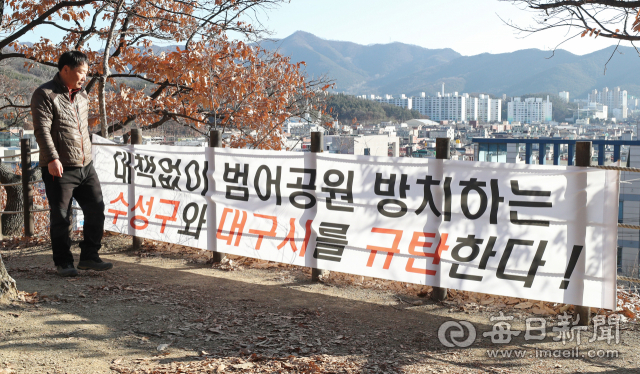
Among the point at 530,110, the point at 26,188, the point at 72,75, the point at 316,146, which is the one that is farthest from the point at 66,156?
the point at 530,110

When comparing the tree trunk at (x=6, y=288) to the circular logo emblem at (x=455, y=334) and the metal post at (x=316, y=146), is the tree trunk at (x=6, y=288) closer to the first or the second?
the metal post at (x=316, y=146)

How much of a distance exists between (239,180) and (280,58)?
303 inches

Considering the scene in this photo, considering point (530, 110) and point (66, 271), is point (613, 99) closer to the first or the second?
point (530, 110)

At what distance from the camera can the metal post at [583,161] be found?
410 cm

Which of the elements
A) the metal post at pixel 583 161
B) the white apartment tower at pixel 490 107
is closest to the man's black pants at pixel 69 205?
the metal post at pixel 583 161

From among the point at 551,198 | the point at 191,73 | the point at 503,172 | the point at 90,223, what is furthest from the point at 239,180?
the point at 191,73

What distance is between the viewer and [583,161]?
4.13m

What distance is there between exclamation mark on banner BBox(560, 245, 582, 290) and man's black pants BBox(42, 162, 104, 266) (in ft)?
15.1

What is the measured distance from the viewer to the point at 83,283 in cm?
511

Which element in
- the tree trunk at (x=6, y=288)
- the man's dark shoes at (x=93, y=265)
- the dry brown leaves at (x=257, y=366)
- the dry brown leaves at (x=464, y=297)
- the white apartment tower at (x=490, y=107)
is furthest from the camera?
the white apartment tower at (x=490, y=107)

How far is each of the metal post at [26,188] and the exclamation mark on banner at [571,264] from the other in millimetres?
7282

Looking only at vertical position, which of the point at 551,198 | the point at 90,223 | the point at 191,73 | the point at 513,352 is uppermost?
the point at 191,73

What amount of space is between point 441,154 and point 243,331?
235 centimetres

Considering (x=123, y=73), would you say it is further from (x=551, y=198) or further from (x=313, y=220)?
(x=551, y=198)
